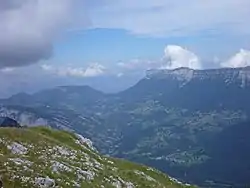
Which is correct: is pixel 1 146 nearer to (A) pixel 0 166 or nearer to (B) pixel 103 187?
(A) pixel 0 166

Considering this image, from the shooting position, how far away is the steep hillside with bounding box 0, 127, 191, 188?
7506 centimetres

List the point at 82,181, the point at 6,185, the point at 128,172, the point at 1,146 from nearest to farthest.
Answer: the point at 6,185 → the point at 82,181 → the point at 1,146 → the point at 128,172

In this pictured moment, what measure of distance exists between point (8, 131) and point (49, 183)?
35750 mm

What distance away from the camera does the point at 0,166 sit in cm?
7656

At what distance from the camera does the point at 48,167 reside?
276 ft

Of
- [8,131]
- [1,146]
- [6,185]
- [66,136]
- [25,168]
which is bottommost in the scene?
[6,185]

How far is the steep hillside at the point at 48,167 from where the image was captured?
7506cm

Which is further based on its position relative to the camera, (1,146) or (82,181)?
(1,146)

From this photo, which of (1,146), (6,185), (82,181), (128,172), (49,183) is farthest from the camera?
(128,172)

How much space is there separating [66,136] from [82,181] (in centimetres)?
5166

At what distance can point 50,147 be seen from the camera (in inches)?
4031

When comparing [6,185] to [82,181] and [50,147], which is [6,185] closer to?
[82,181]

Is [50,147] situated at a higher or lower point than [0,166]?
higher

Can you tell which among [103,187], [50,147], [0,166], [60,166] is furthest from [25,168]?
[50,147]
